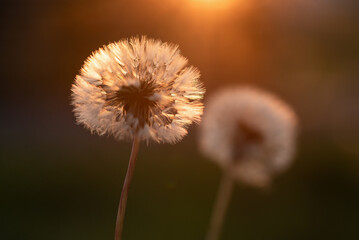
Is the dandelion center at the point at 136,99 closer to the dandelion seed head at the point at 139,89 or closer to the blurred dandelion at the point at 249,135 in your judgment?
the dandelion seed head at the point at 139,89

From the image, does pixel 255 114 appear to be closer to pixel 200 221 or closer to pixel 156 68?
pixel 156 68

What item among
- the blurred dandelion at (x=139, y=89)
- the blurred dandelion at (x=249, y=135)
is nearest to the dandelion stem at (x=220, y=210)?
the blurred dandelion at (x=249, y=135)

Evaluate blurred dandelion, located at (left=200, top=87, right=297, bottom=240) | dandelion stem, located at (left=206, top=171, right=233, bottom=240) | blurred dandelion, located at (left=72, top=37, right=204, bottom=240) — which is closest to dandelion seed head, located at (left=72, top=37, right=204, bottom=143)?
blurred dandelion, located at (left=72, top=37, right=204, bottom=240)

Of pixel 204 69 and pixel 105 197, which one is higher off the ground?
pixel 204 69

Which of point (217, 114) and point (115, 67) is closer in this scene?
point (115, 67)

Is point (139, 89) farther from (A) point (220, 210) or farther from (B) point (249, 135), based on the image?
(B) point (249, 135)

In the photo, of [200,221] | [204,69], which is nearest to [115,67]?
[200,221]

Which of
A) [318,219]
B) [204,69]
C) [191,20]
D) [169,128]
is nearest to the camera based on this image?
[169,128]
